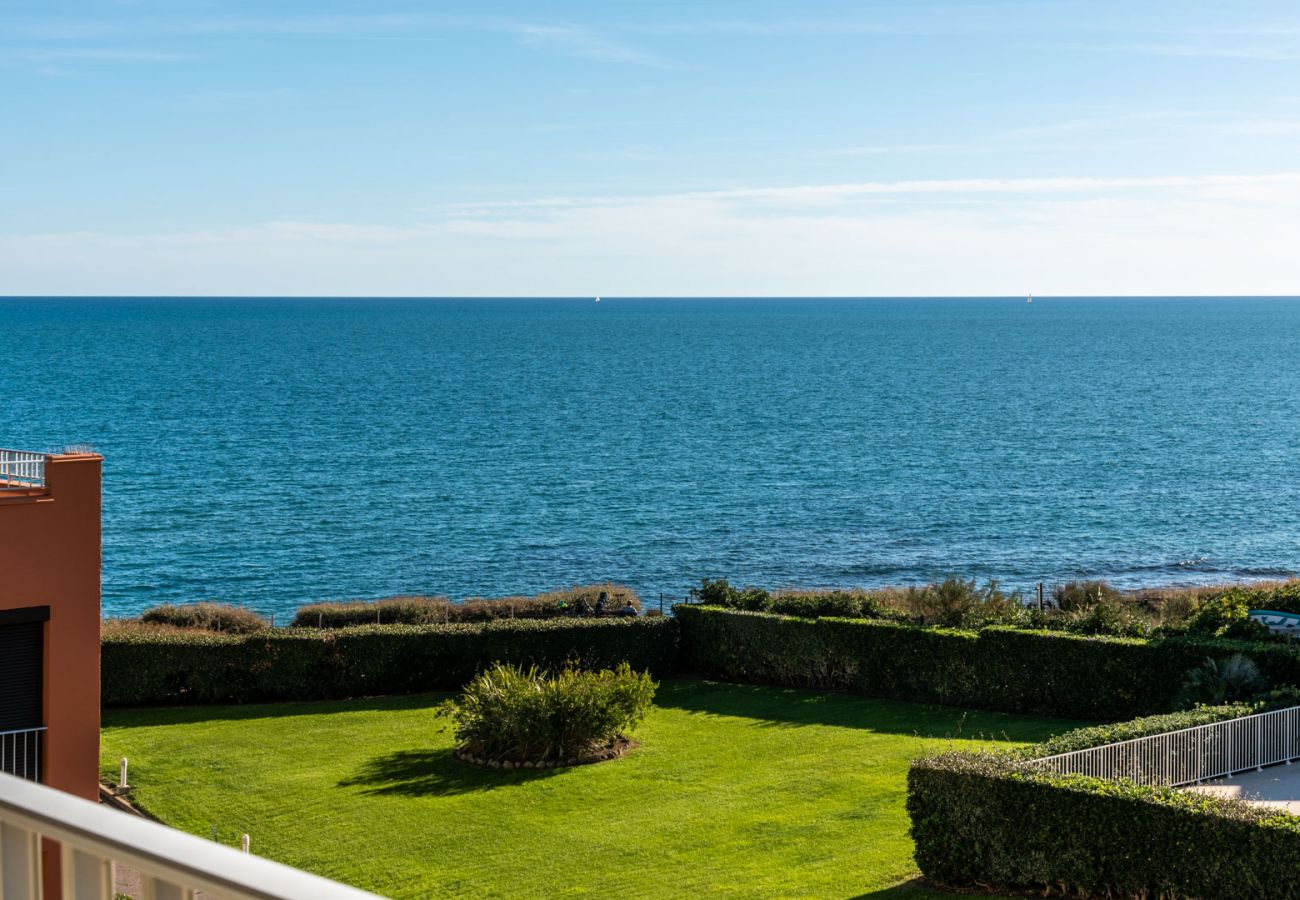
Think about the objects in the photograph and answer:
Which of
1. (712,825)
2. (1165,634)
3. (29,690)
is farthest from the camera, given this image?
(1165,634)

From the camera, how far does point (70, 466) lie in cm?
1867

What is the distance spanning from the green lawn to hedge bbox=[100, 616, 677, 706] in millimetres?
738

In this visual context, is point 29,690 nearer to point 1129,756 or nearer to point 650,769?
point 650,769

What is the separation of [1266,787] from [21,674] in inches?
736

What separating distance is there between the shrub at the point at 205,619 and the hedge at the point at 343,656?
7.26 meters

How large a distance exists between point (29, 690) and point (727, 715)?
15.1 meters

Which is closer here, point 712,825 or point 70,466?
point 70,466

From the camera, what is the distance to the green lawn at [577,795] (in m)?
19.3

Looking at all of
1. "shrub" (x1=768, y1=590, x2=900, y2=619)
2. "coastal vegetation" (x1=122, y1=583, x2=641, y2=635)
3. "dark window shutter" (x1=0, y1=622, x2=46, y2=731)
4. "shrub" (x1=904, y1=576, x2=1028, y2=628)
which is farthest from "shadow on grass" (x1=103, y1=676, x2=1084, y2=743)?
"dark window shutter" (x1=0, y1=622, x2=46, y2=731)

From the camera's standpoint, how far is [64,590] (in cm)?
1864

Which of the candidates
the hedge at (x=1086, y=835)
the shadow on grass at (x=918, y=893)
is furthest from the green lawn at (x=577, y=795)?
the hedge at (x=1086, y=835)

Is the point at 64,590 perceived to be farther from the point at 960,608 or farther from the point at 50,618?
the point at 960,608

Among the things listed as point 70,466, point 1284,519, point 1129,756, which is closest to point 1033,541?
point 1284,519

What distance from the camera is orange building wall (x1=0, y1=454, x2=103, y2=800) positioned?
1828 centimetres
